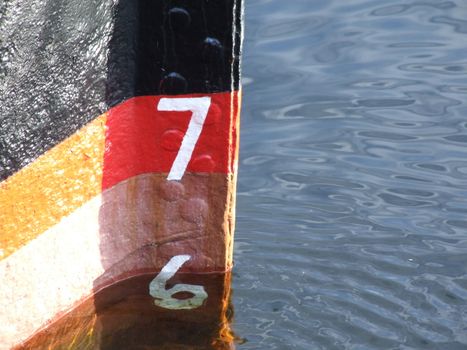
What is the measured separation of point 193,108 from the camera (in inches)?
119

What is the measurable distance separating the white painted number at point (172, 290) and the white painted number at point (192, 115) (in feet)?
0.97

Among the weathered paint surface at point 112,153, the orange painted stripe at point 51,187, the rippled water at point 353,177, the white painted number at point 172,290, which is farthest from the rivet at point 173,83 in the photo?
the rippled water at point 353,177

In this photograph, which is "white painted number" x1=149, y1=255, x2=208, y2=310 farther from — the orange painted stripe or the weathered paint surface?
the orange painted stripe

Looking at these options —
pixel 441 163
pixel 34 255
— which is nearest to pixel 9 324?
pixel 34 255

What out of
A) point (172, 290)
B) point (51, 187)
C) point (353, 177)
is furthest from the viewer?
point (353, 177)

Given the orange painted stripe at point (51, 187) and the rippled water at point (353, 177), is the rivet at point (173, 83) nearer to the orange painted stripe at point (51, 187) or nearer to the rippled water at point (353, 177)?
the orange painted stripe at point (51, 187)

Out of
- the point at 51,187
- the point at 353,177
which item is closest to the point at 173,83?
the point at 51,187

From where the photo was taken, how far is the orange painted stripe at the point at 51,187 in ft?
8.99

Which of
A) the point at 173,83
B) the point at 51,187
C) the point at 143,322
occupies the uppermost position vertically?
the point at 173,83

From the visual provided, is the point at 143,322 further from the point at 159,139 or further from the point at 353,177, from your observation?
the point at 353,177

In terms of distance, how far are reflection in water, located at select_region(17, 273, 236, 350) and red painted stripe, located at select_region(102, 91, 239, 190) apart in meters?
0.34

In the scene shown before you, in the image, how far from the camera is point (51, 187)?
112 inches

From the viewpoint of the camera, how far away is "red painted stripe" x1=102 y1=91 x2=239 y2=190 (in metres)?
3.01

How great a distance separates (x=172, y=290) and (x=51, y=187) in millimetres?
564
